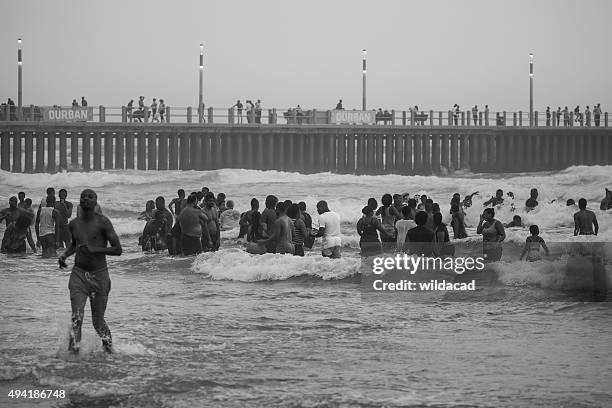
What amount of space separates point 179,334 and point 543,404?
Result: 4164mm

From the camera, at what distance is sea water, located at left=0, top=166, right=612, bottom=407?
9.35 metres

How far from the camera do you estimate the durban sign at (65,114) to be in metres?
54.9

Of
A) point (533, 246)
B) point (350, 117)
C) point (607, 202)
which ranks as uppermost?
point (350, 117)

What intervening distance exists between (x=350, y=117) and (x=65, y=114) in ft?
46.2

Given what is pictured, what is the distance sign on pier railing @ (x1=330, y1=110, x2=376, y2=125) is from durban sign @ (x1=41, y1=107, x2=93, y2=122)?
12245mm

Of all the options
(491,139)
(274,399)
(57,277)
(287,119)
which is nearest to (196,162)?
(287,119)

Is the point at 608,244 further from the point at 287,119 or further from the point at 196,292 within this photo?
the point at 287,119

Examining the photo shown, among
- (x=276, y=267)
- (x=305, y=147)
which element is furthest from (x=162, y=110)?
(x=276, y=267)

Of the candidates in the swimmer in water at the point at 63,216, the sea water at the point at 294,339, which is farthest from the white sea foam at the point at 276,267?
the swimmer in water at the point at 63,216

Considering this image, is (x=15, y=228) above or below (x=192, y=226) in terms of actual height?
below

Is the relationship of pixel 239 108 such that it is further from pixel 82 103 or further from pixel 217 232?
pixel 217 232

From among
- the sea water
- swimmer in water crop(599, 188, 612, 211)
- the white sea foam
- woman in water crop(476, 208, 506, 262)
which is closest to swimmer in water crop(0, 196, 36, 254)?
the sea water

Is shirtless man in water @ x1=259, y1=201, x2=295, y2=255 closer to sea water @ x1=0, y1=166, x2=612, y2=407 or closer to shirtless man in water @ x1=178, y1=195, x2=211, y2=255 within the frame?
sea water @ x1=0, y1=166, x2=612, y2=407

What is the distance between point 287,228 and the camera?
53.8ft
